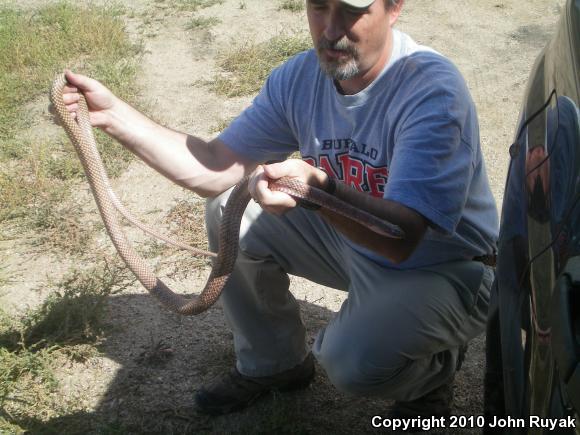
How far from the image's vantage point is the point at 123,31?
688cm

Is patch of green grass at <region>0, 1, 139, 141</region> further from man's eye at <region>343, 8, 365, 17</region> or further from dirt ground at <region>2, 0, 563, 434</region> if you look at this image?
man's eye at <region>343, 8, 365, 17</region>

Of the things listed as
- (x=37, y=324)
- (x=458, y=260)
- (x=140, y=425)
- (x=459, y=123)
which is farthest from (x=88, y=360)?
(x=459, y=123)

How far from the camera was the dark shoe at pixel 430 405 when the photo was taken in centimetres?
289

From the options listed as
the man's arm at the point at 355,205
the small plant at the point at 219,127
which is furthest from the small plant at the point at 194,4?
the man's arm at the point at 355,205

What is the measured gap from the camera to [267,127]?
297 centimetres

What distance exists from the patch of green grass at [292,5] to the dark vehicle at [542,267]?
5269 millimetres

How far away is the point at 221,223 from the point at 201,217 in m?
1.77

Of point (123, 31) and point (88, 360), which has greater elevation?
point (123, 31)

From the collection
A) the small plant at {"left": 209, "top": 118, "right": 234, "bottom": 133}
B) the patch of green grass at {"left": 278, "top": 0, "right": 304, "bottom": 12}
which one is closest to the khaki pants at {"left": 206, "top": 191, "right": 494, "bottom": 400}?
the small plant at {"left": 209, "top": 118, "right": 234, "bottom": 133}

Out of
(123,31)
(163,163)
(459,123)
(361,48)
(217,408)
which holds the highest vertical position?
(361,48)

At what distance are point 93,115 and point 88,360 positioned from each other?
1.24 m

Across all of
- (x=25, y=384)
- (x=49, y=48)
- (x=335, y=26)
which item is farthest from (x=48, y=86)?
(x=335, y=26)

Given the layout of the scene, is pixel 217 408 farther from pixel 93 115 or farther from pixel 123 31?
pixel 123 31

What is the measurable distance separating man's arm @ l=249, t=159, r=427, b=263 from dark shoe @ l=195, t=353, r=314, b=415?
3.29 feet
